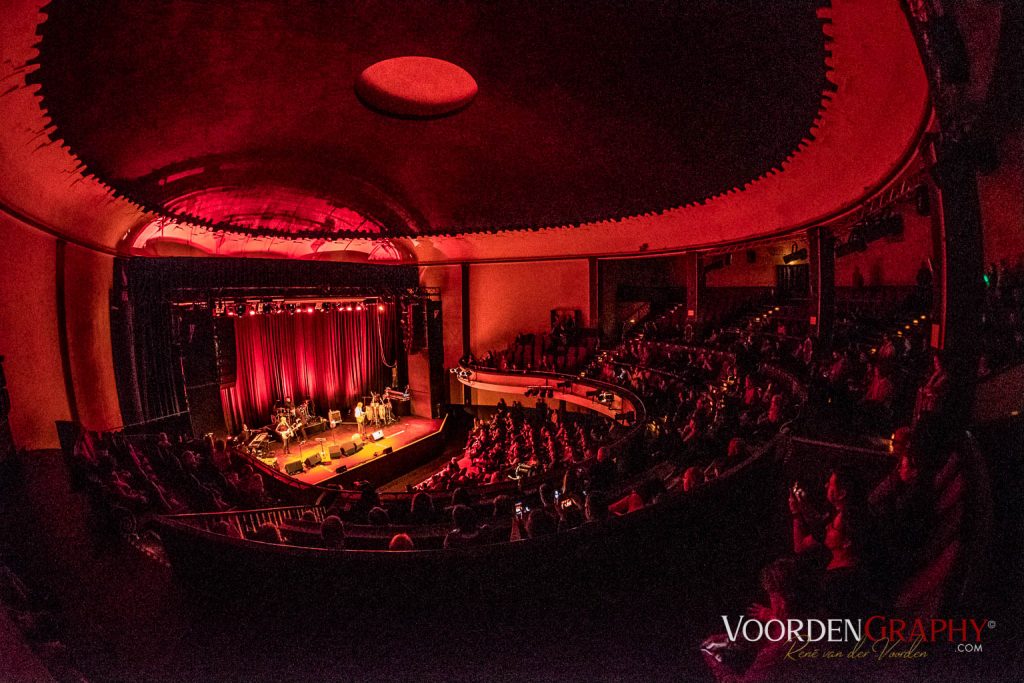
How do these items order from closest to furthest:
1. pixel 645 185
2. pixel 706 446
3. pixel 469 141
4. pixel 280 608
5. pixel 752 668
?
pixel 752 668, pixel 280 608, pixel 706 446, pixel 469 141, pixel 645 185

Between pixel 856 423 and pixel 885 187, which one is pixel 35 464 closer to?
pixel 856 423

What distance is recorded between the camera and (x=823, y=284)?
8570 mm

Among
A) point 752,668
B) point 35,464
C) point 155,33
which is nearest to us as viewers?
point 752,668

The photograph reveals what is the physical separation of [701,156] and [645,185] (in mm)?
1378

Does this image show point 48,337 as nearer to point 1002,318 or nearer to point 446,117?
point 446,117

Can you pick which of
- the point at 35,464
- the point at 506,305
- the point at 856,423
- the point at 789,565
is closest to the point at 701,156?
the point at 856,423

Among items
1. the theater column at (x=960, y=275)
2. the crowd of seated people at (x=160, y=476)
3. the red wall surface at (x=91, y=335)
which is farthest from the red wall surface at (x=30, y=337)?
the theater column at (x=960, y=275)

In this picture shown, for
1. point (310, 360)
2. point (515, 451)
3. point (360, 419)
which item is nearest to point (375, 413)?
point (360, 419)

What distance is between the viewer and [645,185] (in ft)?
24.5

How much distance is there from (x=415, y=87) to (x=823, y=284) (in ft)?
28.1

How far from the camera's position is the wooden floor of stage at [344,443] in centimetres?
1116

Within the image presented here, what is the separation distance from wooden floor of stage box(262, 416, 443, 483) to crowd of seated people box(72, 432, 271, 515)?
300cm

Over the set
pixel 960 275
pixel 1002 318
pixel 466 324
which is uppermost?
pixel 960 275

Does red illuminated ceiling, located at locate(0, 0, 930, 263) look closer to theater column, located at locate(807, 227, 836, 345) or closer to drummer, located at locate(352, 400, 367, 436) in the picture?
theater column, located at locate(807, 227, 836, 345)
